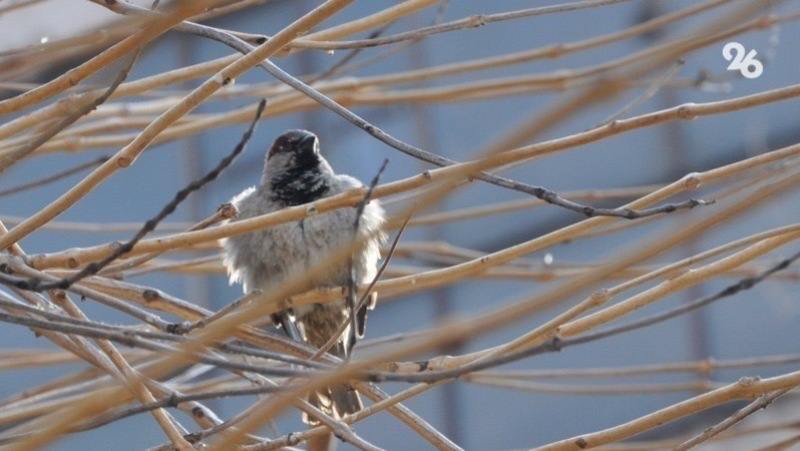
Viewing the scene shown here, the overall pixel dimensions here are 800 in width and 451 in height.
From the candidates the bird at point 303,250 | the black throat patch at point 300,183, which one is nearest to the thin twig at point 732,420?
the bird at point 303,250

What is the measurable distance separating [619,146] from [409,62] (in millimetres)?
1211

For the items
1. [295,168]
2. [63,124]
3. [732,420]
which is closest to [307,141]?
[295,168]

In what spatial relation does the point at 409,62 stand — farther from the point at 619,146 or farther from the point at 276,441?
the point at 276,441

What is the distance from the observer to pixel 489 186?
7.52 meters

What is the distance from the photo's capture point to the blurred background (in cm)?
720

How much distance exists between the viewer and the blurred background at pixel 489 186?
7.20 m

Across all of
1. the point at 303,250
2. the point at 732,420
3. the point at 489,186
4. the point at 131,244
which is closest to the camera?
the point at 131,244

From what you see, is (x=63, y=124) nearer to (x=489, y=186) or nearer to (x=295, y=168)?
(x=295, y=168)

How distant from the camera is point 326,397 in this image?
3.76 m

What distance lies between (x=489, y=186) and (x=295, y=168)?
279 cm

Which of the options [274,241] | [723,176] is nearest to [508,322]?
[723,176]

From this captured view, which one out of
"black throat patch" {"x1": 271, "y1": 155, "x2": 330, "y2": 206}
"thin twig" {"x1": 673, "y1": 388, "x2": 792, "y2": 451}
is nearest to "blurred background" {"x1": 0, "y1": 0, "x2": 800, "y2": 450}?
"black throat patch" {"x1": 271, "y1": 155, "x2": 330, "y2": 206}

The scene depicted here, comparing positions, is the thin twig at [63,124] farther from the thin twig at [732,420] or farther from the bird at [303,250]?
the bird at [303,250]

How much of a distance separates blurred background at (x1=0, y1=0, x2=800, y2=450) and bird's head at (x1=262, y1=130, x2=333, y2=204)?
1827 mm
